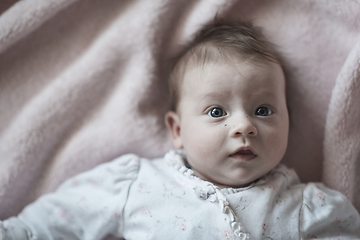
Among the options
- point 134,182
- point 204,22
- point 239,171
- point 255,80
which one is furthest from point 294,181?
point 204,22

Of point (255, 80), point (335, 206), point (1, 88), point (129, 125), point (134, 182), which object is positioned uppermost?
point (1, 88)

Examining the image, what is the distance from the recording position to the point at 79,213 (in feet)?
3.30

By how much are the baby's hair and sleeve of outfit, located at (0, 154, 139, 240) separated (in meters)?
0.36

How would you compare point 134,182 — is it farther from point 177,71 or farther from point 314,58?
point 314,58

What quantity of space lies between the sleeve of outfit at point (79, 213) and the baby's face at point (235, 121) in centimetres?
29

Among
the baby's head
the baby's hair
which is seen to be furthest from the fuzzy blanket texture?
the baby's head

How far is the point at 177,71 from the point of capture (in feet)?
3.57

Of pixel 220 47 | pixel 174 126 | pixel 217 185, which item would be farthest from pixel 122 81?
pixel 217 185

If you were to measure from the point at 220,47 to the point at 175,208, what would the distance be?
1.74 ft

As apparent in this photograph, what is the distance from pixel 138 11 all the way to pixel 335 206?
97 centimetres

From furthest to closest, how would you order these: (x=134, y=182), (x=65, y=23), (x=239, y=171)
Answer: (x=65, y=23) → (x=134, y=182) → (x=239, y=171)

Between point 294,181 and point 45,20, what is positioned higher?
point 45,20

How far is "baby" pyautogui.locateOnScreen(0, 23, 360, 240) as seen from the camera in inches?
35.1

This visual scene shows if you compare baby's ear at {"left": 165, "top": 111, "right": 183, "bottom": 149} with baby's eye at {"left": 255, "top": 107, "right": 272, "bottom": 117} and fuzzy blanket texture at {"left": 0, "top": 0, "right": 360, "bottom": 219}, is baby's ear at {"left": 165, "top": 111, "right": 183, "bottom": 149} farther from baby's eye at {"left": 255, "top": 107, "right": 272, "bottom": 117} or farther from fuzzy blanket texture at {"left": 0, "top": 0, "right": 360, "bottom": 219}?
baby's eye at {"left": 255, "top": 107, "right": 272, "bottom": 117}
